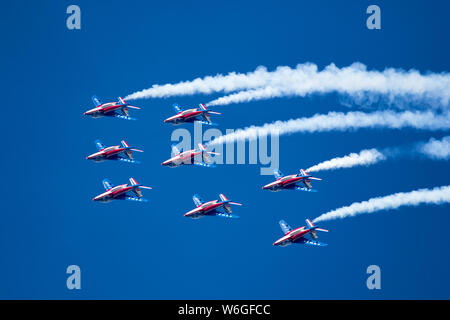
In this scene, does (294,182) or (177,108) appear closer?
(294,182)

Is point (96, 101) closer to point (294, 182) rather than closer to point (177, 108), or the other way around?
point (177, 108)

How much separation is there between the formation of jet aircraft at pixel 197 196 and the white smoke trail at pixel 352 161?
1.05 meters

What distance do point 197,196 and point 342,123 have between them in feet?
34.2

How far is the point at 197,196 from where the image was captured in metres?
77.8

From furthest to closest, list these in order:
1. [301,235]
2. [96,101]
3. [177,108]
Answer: [96,101]
[177,108]
[301,235]

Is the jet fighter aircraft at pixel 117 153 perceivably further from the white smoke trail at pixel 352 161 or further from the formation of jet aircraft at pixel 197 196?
the white smoke trail at pixel 352 161

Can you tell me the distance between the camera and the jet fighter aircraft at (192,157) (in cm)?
7712

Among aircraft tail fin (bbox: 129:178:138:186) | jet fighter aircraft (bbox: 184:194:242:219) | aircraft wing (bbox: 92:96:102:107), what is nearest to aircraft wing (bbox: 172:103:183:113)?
aircraft wing (bbox: 92:96:102:107)

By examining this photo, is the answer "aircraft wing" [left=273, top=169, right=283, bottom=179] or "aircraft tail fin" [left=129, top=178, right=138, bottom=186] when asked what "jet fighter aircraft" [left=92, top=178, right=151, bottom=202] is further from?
"aircraft wing" [left=273, top=169, right=283, bottom=179]

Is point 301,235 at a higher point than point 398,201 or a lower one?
lower

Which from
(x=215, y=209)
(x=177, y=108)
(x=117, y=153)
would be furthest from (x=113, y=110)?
(x=215, y=209)

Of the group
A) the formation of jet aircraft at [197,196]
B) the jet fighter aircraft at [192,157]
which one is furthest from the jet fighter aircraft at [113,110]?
the jet fighter aircraft at [192,157]
